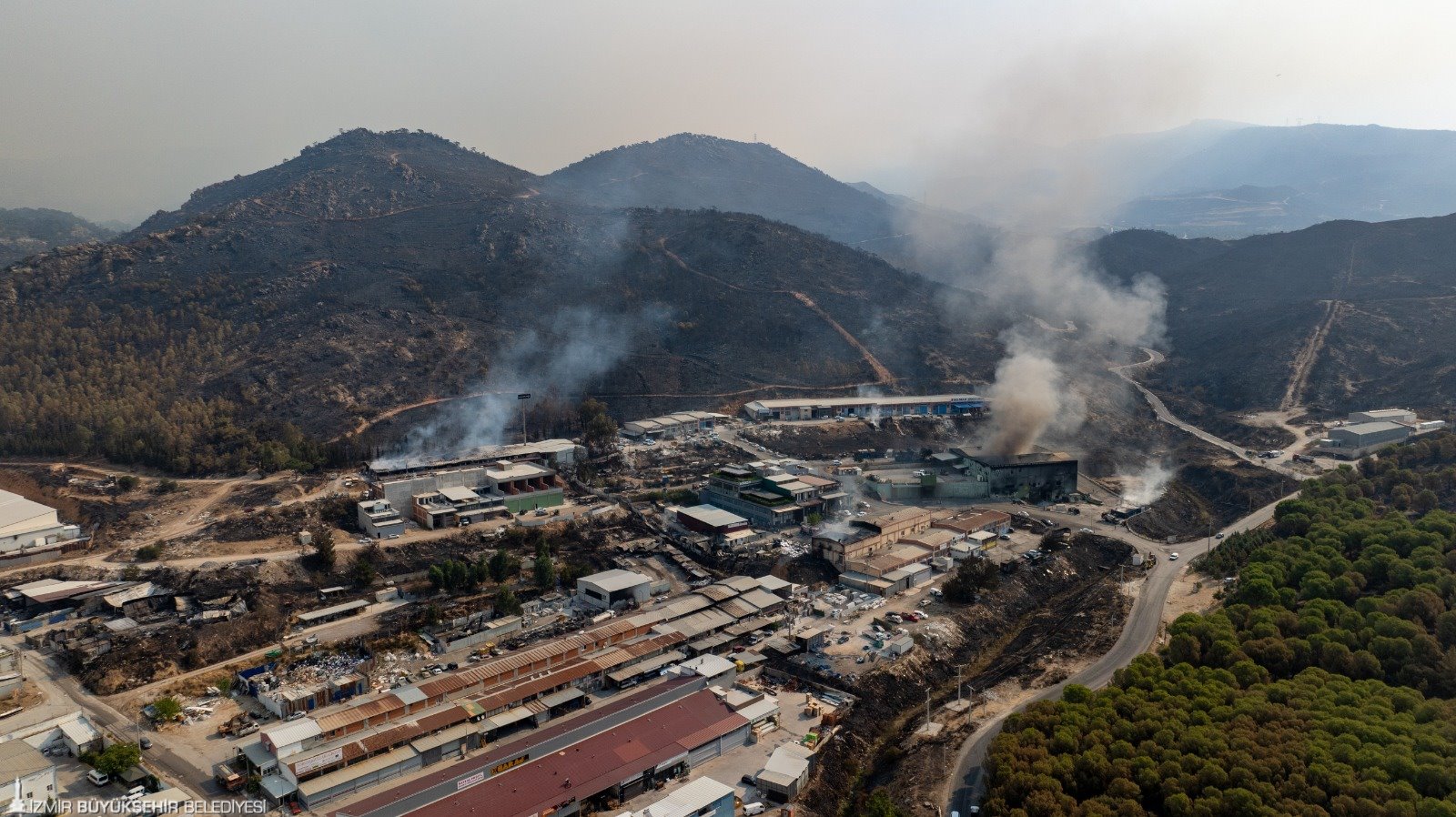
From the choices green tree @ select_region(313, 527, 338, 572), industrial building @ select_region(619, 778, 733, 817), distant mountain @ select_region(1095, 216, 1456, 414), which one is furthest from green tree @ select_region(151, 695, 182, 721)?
distant mountain @ select_region(1095, 216, 1456, 414)

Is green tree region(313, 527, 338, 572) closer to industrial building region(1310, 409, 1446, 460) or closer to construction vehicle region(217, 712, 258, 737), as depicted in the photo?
construction vehicle region(217, 712, 258, 737)

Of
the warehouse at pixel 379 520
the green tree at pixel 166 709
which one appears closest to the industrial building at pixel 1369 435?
the warehouse at pixel 379 520

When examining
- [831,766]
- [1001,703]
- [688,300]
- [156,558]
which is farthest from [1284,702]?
[688,300]

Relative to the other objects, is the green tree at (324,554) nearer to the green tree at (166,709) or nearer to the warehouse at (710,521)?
the green tree at (166,709)

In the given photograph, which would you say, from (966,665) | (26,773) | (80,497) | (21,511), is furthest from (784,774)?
(80,497)

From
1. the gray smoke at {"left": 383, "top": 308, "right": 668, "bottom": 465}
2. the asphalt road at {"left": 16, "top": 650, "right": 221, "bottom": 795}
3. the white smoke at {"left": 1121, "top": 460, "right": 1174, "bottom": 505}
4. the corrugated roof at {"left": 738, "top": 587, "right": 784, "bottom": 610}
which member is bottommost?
the white smoke at {"left": 1121, "top": 460, "right": 1174, "bottom": 505}
